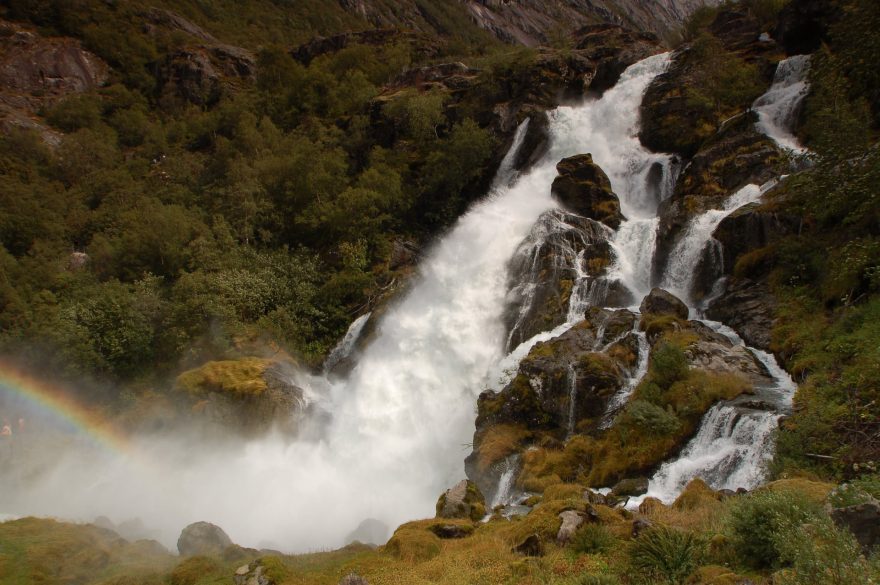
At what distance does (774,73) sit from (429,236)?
90.1 ft

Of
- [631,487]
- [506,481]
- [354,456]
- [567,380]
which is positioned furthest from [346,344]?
[631,487]

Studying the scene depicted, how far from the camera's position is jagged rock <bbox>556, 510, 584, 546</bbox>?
8758 mm

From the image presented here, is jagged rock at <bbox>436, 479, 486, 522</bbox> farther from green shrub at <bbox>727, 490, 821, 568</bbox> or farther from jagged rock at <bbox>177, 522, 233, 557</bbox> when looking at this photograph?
green shrub at <bbox>727, 490, 821, 568</bbox>

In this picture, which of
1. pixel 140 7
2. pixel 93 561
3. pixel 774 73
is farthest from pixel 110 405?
pixel 140 7

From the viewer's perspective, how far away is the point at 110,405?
27188mm

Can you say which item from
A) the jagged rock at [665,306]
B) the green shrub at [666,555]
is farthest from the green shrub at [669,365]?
the green shrub at [666,555]

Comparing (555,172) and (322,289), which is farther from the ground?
(555,172)

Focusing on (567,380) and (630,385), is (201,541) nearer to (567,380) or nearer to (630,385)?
(567,380)

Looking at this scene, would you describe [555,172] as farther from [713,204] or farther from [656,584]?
[656,584]

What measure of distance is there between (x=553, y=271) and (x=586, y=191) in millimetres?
8437

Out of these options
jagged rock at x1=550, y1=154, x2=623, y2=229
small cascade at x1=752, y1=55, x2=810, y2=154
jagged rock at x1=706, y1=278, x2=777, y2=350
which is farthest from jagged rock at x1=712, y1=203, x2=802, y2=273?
jagged rock at x1=550, y1=154, x2=623, y2=229

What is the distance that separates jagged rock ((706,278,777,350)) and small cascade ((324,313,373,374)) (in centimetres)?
2012

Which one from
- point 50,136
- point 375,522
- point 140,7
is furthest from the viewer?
point 140,7

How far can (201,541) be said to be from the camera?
44.6 feet
